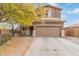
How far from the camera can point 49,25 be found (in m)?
3.78

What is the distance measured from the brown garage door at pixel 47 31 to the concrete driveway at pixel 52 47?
10cm

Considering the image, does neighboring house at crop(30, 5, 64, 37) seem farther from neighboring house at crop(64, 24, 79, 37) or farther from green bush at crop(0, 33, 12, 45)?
green bush at crop(0, 33, 12, 45)

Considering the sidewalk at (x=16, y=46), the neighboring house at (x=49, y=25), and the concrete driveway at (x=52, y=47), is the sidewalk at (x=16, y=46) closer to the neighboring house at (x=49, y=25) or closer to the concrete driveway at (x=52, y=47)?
the concrete driveway at (x=52, y=47)

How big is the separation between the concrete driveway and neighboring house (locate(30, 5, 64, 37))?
0.13 metres

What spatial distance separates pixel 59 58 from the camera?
3.45 metres

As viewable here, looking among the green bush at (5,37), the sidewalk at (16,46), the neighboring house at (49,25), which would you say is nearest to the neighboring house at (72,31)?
the neighboring house at (49,25)

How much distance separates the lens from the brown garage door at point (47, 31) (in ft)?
12.4

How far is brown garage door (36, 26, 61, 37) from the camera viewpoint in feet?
12.4

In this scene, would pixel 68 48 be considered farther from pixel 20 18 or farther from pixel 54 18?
pixel 20 18

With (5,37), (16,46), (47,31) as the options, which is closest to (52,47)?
(47,31)

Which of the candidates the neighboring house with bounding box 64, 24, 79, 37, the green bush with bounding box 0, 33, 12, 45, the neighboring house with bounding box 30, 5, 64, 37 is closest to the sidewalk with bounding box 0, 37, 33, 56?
the green bush with bounding box 0, 33, 12, 45

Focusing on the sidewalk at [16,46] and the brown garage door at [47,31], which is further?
the brown garage door at [47,31]

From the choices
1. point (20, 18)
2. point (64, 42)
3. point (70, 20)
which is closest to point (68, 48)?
point (64, 42)

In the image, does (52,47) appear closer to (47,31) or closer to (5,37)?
(47,31)
